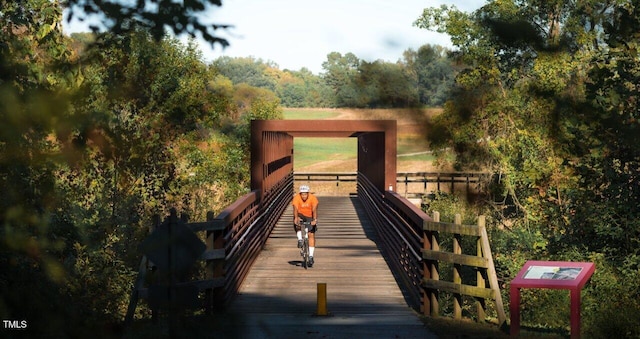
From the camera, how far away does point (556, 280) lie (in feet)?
27.9

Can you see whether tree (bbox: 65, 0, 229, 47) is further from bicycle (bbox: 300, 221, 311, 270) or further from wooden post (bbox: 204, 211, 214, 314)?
bicycle (bbox: 300, 221, 311, 270)

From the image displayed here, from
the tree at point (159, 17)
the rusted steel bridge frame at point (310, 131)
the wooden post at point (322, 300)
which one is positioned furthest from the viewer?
the rusted steel bridge frame at point (310, 131)

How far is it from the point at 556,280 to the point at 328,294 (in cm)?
567

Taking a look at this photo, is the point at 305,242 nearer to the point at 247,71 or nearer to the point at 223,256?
the point at 223,256

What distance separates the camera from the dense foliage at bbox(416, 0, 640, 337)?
2.32 meters

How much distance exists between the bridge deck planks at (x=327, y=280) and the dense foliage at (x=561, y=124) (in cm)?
244

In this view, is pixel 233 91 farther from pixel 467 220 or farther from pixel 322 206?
pixel 322 206

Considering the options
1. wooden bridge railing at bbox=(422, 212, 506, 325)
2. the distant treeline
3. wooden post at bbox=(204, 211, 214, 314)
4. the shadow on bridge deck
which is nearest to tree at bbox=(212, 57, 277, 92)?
the distant treeline

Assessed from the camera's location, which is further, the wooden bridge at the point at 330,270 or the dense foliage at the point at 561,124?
the wooden bridge at the point at 330,270

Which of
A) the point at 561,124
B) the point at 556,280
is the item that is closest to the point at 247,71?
the point at 561,124

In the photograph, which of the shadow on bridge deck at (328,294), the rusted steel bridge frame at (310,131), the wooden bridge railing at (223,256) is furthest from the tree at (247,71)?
the rusted steel bridge frame at (310,131)

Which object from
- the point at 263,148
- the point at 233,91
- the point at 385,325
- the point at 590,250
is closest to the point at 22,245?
the point at 233,91

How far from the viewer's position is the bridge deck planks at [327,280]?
12469mm

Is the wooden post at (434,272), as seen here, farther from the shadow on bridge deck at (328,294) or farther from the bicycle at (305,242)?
the bicycle at (305,242)
